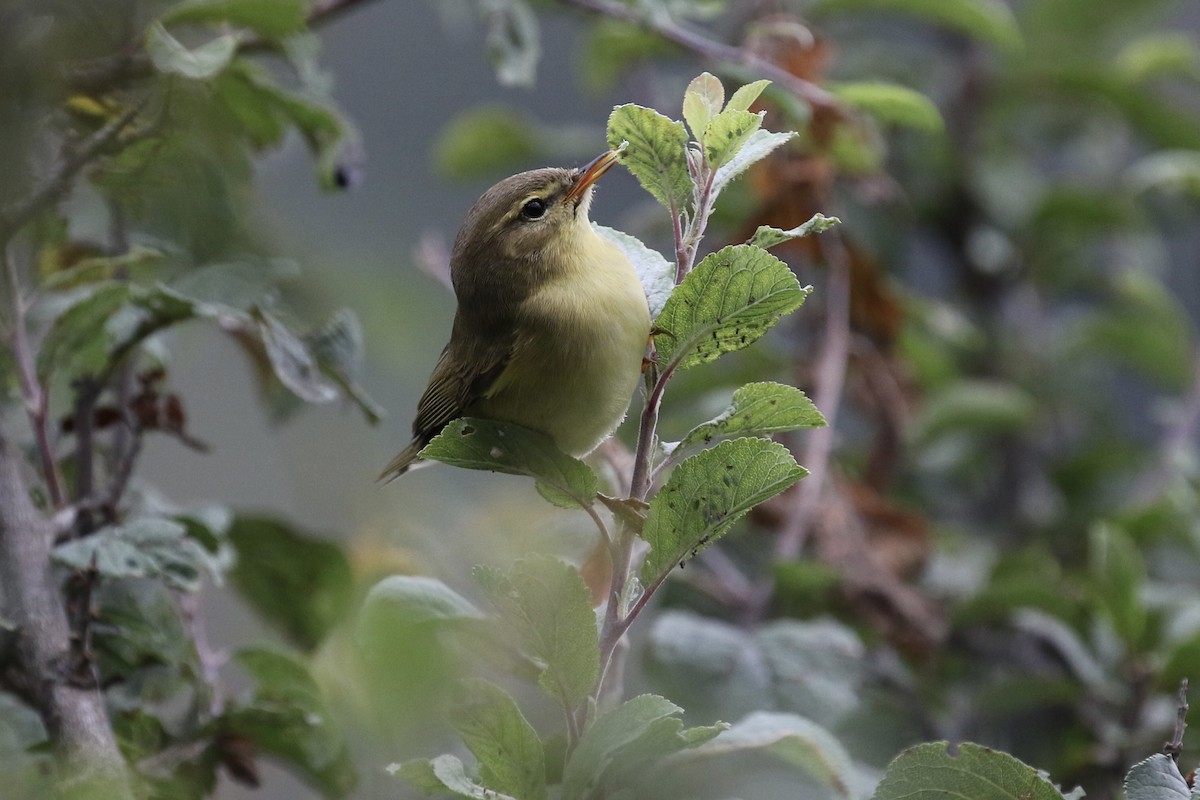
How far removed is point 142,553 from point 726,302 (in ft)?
2.55

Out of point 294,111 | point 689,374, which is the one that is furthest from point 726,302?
point 689,374

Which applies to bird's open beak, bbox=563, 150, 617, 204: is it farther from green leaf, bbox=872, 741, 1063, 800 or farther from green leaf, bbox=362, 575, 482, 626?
green leaf, bbox=872, 741, 1063, 800

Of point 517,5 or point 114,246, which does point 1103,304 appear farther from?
point 114,246

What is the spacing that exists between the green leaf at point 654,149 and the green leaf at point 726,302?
12cm

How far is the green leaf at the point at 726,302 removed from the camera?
44.3 inches

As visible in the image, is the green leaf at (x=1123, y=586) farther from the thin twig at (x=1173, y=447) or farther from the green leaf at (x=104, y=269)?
the green leaf at (x=104, y=269)

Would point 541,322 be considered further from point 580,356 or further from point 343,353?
point 343,353

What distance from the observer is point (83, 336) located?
5.16 feet

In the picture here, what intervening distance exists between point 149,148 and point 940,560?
190 centimetres

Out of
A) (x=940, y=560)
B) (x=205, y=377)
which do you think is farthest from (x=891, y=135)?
(x=205, y=377)

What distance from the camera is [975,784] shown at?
1.24 meters

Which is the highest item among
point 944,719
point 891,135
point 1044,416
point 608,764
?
point 891,135

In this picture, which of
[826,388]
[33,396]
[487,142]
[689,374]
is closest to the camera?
[33,396]

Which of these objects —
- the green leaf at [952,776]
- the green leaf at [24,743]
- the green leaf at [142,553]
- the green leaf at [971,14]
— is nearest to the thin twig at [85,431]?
the green leaf at [142,553]
